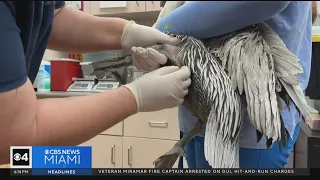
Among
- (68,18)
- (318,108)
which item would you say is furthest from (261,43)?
(318,108)

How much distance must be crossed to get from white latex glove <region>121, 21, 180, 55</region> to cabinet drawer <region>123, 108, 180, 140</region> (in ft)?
0.76

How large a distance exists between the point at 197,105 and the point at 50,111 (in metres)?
0.22

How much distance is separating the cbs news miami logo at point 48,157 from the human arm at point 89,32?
24 cm

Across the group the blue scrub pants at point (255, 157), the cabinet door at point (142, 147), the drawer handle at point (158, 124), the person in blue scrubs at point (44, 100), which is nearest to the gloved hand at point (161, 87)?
the person in blue scrubs at point (44, 100)

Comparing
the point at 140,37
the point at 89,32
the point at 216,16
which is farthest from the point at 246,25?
the point at 89,32

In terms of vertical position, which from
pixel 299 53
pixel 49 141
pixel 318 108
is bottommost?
pixel 318 108

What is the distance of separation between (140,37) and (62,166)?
28cm

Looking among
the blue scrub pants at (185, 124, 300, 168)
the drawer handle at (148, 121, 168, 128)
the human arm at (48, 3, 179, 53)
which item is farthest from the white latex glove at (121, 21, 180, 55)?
the drawer handle at (148, 121, 168, 128)

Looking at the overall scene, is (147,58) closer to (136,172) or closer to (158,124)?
(136,172)

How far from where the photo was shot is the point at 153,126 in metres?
1.03

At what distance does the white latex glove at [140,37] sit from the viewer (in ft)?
1.82

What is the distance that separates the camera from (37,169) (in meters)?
0.47

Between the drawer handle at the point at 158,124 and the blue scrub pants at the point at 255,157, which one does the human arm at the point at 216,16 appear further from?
the drawer handle at the point at 158,124
